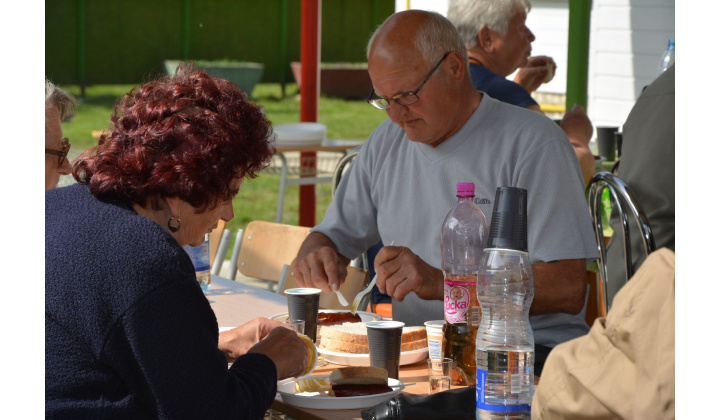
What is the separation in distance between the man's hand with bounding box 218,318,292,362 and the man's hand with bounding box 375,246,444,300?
0.34 m

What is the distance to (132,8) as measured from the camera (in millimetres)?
17875

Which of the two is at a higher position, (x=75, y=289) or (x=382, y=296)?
(x=75, y=289)

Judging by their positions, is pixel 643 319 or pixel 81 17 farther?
pixel 81 17

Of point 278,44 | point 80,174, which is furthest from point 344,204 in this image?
point 278,44

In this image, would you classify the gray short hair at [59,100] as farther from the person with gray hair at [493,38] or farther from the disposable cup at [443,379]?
the person with gray hair at [493,38]

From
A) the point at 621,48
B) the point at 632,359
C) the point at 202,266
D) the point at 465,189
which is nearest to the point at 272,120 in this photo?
the point at 621,48

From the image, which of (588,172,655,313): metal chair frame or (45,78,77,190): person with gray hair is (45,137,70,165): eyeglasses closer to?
(45,78,77,190): person with gray hair

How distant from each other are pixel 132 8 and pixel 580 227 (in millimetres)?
16706

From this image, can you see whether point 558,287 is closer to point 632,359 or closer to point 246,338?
Answer: point 246,338

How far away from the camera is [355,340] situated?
7.52ft

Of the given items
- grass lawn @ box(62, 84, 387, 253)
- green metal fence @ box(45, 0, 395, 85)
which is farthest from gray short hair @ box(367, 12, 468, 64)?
green metal fence @ box(45, 0, 395, 85)

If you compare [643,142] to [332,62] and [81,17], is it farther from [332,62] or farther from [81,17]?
[332,62]

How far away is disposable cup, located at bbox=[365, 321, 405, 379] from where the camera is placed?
2.10m

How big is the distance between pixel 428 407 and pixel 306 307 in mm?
712
